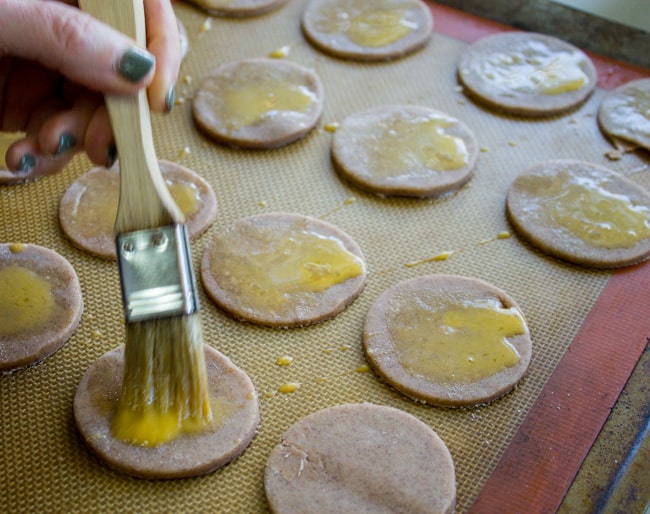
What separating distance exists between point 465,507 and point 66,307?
0.81 m

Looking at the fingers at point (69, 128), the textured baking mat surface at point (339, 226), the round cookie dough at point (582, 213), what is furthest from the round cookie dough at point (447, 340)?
the fingers at point (69, 128)

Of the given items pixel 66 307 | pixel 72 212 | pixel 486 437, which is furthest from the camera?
pixel 72 212

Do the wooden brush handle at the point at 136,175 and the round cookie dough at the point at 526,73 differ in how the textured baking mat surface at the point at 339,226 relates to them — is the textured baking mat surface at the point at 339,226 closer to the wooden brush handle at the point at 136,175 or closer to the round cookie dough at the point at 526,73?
the round cookie dough at the point at 526,73

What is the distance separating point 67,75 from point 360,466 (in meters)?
0.77

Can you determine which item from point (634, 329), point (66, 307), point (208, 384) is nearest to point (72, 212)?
point (66, 307)

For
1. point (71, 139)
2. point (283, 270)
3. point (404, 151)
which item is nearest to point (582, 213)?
point (404, 151)

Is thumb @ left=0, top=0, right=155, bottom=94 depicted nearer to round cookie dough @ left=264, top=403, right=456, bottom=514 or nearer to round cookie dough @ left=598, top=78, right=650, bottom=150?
round cookie dough @ left=264, top=403, right=456, bottom=514

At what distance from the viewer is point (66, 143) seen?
140 cm

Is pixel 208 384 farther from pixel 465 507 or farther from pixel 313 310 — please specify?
pixel 465 507

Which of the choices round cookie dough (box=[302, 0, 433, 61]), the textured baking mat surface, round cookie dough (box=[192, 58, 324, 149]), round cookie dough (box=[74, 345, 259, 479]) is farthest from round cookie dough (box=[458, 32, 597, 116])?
round cookie dough (box=[74, 345, 259, 479])

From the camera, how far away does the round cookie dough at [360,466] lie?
125cm

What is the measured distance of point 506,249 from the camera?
A: 1.72m

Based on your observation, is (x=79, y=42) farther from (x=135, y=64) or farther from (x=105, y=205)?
(x=105, y=205)

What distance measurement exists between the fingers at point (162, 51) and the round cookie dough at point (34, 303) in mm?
446
